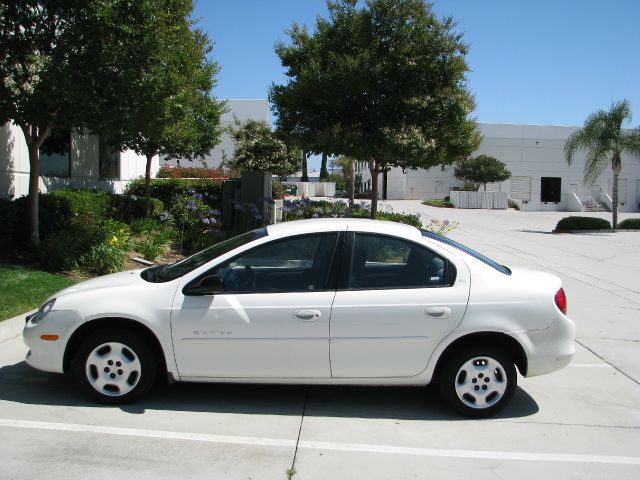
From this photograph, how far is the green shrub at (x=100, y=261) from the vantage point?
33.2ft

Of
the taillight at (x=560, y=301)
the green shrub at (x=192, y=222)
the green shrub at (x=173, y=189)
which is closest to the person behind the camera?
the taillight at (x=560, y=301)

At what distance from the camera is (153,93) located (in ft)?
31.6

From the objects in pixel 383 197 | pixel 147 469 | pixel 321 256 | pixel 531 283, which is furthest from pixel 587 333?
pixel 383 197

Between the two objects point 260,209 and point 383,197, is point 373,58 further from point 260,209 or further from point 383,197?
point 383,197

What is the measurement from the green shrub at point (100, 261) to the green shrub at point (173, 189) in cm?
812

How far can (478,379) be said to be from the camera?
4703 mm

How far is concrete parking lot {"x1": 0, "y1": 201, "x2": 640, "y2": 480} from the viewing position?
3.91 metres

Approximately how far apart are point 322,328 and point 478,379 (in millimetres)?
1295

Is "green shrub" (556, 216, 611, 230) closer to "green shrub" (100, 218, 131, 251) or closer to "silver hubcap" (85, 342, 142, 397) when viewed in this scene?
"green shrub" (100, 218, 131, 251)

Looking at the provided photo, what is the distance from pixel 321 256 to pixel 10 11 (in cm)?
758

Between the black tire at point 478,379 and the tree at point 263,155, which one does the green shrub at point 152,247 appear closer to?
the black tire at point 478,379

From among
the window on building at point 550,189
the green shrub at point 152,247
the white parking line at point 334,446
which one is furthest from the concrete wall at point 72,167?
the window on building at point 550,189

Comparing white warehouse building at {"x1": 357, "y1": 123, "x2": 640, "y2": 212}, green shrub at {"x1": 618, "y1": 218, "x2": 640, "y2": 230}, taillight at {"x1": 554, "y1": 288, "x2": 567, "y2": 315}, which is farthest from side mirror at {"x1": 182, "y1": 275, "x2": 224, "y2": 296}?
white warehouse building at {"x1": 357, "y1": 123, "x2": 640, "y2": 212}

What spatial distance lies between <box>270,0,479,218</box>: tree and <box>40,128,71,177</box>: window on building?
5.68m
